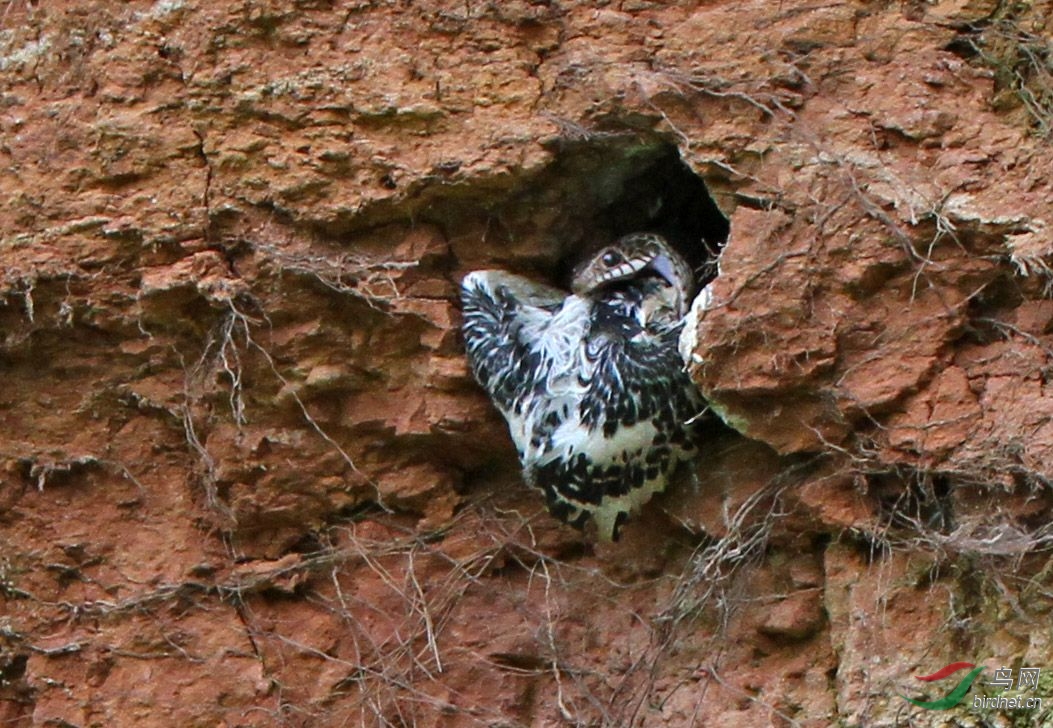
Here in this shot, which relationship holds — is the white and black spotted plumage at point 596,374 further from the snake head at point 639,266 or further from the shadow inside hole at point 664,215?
the shadow inside hole at point 664,215

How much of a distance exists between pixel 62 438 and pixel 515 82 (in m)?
1.43

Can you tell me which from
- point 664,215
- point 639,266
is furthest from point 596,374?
point 664,215

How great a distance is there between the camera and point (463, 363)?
3.95 metres

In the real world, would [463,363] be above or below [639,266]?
below

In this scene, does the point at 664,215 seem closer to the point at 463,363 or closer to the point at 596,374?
the point at 596,374

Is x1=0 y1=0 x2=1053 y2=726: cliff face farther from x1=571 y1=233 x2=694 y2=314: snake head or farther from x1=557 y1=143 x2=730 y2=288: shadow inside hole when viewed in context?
x1=571 y1=233 x2=694 y2=314: snake head

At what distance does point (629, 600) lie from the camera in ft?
13.2

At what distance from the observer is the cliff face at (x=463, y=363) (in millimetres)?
3537

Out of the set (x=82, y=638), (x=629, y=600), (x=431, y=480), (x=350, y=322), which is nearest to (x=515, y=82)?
(x=350, y=322)

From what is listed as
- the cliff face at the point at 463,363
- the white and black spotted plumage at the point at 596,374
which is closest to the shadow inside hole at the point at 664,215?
the cliff face at the point at 463,363

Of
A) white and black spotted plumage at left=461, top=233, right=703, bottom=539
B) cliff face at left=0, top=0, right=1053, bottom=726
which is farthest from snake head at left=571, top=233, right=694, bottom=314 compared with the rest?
cliff face at left=0, top=0, right=1053, bottom=726

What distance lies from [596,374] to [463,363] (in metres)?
0.32

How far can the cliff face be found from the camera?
3537 mm

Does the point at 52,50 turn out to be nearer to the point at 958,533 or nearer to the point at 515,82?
the point at 515,82
